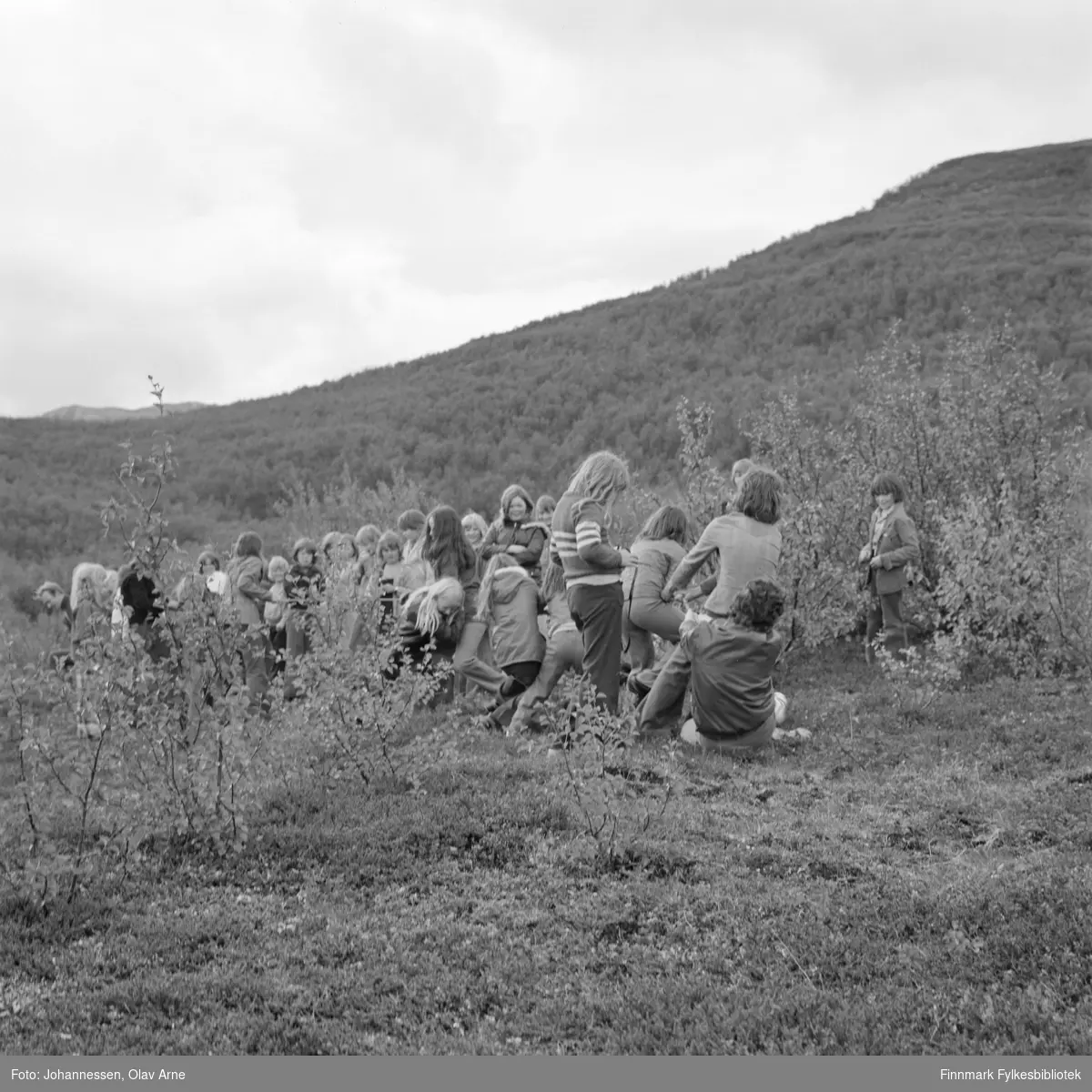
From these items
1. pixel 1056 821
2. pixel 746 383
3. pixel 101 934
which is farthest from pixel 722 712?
pixel 746 383

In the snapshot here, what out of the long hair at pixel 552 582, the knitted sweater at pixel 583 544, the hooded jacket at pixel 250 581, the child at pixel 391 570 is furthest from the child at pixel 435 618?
the hooded jacket at pixel 250 581

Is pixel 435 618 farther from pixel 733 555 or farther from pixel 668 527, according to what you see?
pixel 733 555

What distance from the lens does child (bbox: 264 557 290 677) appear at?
451 inches

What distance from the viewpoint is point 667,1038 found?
4.13m

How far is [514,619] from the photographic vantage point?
938 cm

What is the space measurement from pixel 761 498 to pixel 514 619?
7.29 feet

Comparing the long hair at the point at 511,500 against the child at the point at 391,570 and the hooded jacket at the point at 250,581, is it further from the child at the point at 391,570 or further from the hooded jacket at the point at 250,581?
the hooded jacket at the point at 250,581

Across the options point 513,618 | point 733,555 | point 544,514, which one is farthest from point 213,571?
point 733,555

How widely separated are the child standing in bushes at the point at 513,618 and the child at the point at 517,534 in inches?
32.9

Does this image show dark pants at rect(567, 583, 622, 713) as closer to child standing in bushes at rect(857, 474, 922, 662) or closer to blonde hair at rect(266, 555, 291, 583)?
child standing in bushes at rect(857, 474, 922, 662)

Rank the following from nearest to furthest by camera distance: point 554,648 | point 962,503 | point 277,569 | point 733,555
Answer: point 733,555, point 554,648, point 277,569, point 962,503

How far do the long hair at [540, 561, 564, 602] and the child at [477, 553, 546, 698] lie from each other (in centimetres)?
9

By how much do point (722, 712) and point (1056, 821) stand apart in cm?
241

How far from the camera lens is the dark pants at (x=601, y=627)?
27.5 ft
